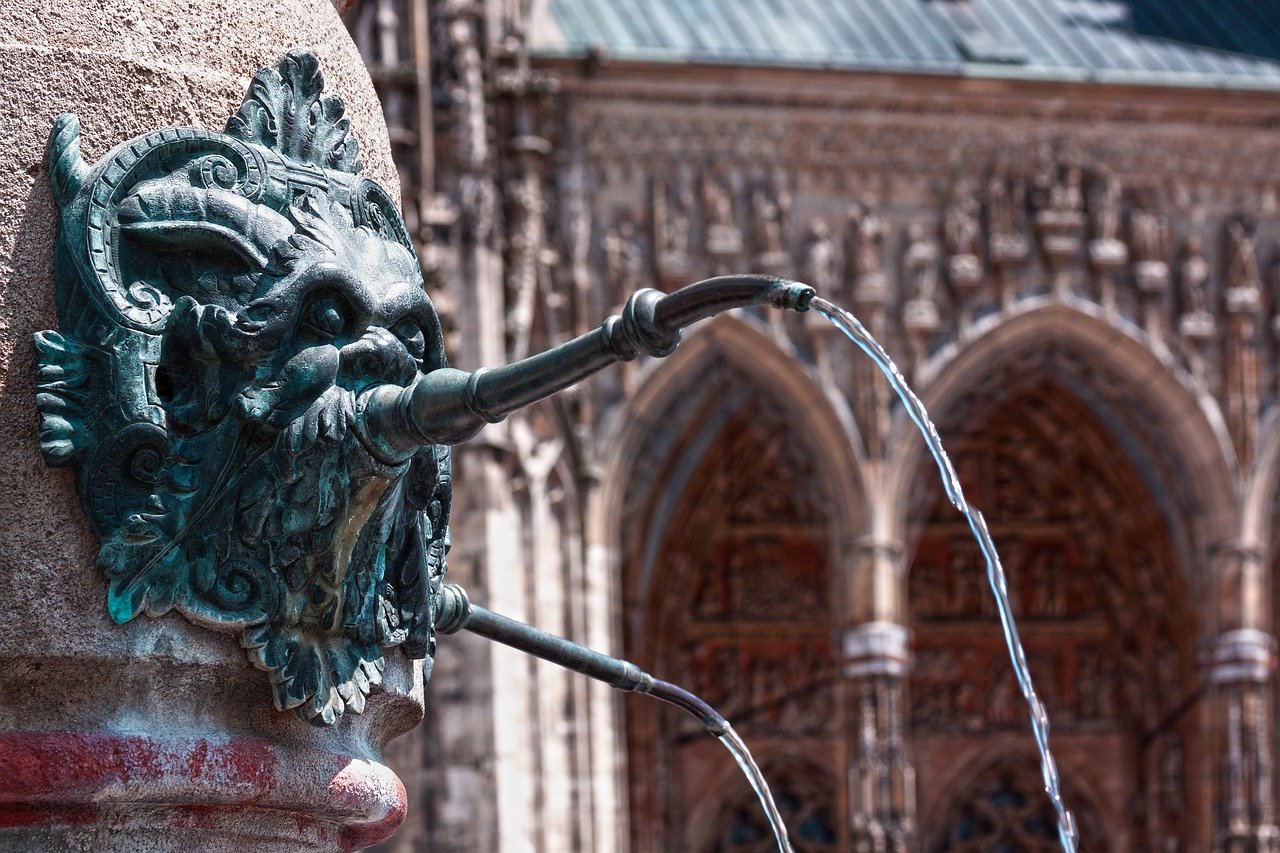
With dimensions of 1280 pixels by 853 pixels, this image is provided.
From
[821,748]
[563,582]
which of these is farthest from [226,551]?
[821,748]

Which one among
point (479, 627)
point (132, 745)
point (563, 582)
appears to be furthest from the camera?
point (563, 582)

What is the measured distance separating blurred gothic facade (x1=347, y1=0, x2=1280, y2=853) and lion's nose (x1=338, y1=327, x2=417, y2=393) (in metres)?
16.6

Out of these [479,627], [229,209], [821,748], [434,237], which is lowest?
[479,627]

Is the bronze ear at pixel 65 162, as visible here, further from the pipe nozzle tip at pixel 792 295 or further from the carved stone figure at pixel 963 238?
the carved stone figure at pixel 963 238

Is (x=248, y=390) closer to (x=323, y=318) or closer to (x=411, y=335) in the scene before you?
(x=323, y=318)

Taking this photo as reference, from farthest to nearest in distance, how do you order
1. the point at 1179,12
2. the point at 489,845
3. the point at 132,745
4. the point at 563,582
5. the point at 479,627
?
the point at 1179,12
the point at 563,582
the point at 489,845
the point at 479,627
the point at 132,745

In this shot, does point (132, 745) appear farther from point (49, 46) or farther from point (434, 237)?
point (434, 237)

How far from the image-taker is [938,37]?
2512 cm

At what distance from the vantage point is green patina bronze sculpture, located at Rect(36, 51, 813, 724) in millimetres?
5246

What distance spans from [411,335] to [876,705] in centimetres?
1890

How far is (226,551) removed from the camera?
17.4ft

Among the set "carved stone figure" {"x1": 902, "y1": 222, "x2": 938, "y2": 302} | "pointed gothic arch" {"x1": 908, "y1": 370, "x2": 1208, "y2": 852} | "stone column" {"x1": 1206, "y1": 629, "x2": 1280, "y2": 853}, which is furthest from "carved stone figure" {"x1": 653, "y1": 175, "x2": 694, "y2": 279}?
"stone column" {"x1": 1206, "y1": 629, "x2": 1280, "y2": 853}

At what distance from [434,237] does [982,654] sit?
284 inches

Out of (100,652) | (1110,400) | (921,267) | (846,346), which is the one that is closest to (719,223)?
(846,346)
